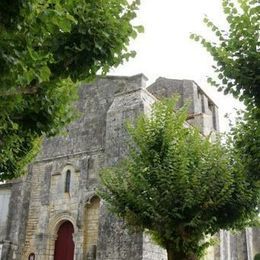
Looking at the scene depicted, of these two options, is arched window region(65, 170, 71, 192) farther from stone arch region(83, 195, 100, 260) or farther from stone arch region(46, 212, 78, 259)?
stone arch region(83, 195, 100, 260)

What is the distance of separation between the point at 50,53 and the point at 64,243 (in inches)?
462

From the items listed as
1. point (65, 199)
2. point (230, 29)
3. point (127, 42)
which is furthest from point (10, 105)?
point (65, 199)

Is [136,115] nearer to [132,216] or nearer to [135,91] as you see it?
[135,91]

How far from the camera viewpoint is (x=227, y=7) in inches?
283

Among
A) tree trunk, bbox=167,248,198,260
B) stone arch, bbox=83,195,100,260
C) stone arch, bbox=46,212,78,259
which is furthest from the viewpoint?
stone arch, bbox=46,212,78,259

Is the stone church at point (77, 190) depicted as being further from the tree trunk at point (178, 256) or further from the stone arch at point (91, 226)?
the tree trunk at point (178, 256)

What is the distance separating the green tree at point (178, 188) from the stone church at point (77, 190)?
2.92 meters

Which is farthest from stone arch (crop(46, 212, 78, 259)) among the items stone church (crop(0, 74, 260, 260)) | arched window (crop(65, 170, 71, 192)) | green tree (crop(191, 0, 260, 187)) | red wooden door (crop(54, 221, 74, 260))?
green tree (crop(191, 0, 260, 187))

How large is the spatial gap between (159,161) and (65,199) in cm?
651

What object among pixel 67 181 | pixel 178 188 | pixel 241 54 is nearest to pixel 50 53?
pixel 241 54

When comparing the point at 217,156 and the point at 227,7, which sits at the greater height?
the point at 227,7

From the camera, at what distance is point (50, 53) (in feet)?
20.1

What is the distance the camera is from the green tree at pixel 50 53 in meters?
5.18

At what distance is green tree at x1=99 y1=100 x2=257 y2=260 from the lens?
1098cm
